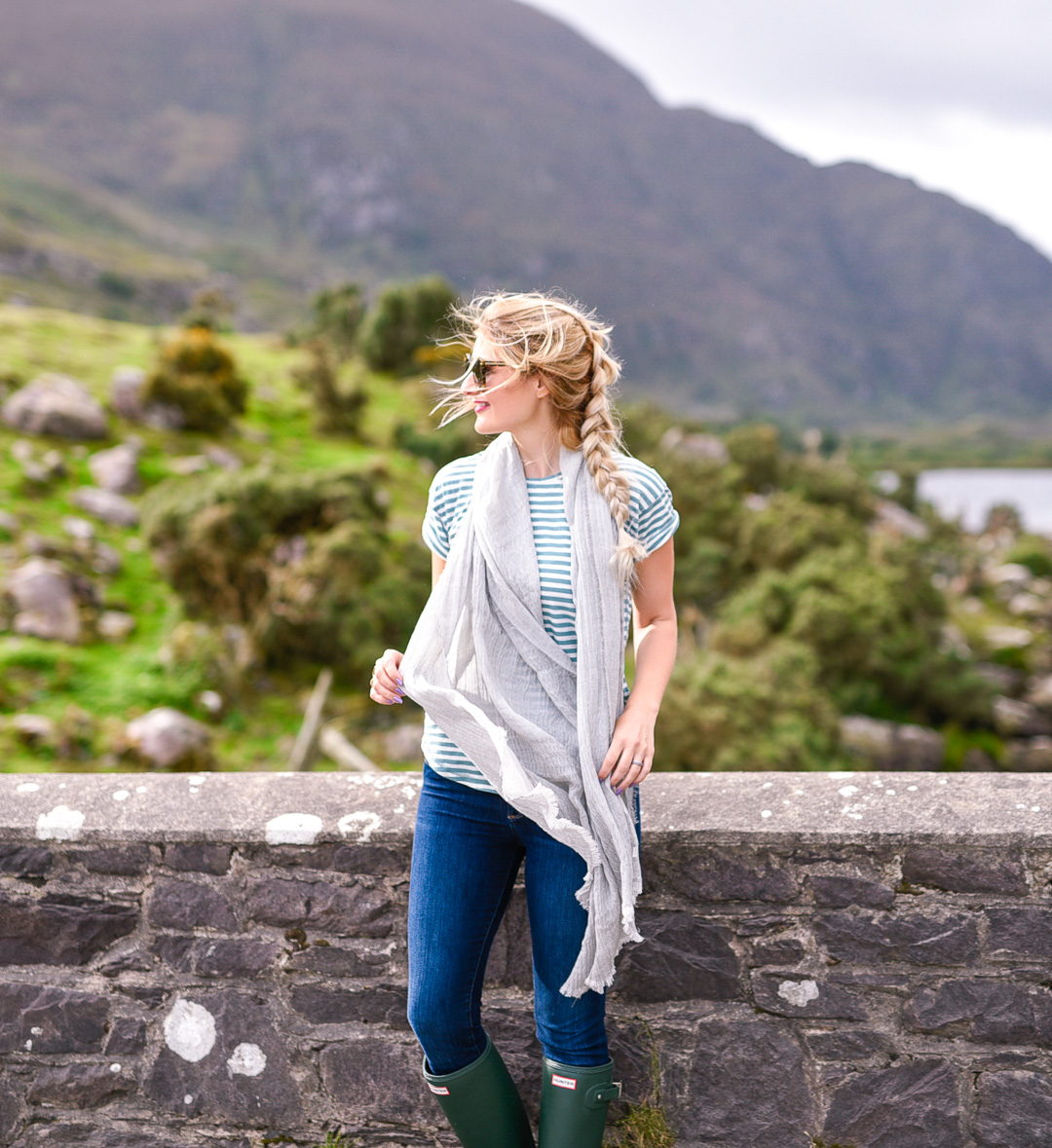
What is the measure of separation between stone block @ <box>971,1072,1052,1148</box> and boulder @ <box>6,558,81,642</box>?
348 inches

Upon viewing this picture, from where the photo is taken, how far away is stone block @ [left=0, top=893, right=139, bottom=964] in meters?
1.82

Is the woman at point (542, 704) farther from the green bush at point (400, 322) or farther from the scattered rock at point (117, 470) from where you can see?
the green bush at point (400, 322)

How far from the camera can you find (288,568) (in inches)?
337

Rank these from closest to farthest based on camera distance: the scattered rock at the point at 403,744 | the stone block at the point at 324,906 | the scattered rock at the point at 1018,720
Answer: the stone block at the point at 324,906 < the scattered rock at the point at 403,744 < the scattered rock at the point at 1018,720

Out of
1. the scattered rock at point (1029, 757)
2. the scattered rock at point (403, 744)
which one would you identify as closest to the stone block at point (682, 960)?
the scattered rock at point (403, 744)

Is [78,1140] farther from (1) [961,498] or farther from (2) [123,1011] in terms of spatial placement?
(1) [961,498]

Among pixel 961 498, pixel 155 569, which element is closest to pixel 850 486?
pixel 961 498

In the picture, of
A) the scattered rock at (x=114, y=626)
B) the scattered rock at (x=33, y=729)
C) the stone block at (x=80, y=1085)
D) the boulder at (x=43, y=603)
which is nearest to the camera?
the stone block at (x=80, y=1085)

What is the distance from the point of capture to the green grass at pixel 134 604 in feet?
25.1

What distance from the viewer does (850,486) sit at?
1722cm

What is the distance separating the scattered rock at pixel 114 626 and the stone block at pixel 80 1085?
757cm

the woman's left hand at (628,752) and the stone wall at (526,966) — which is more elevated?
the woman's left hand at (628,752)

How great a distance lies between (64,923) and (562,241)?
187955 millimetres

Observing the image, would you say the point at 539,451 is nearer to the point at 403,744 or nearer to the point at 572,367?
the point at 572,367
